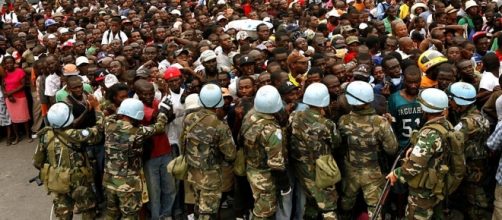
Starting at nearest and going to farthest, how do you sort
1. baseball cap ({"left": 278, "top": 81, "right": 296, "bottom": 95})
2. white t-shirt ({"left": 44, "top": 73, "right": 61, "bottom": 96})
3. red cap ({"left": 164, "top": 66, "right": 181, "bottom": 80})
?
baseball cap ({"left": 278, "top": 81, "right": 296, "bottom": 95}) < red cap ({"left": 164, "top": 66, "right": 181, "bottom": 80}) < white t-shirt ({"left": 44, "top": 73, "right": 61, "bottom": 96})

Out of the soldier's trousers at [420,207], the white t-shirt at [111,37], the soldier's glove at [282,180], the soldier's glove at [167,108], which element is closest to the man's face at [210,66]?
the soldier's glove at [167,108]

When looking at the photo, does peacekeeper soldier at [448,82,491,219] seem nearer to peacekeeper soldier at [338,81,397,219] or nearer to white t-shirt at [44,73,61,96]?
peacekeeper soldier at [338,81,397,219]

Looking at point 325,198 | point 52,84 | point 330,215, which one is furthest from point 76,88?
point 330,215

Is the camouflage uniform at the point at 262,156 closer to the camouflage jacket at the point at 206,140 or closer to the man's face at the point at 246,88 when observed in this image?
the camouflage jacket at the point at 206,140

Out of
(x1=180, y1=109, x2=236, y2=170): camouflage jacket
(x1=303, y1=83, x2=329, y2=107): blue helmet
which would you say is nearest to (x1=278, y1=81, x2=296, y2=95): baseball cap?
(x1=303, y1=83, x2=329, y2=107): blue helmet

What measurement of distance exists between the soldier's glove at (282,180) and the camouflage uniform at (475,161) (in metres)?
1.66

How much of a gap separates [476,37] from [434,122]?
138 inches

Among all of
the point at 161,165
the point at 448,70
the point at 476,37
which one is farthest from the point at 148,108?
the point at 476,37

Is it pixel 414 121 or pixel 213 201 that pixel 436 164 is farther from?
pixel 213 201

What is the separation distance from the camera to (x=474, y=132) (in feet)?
16.3

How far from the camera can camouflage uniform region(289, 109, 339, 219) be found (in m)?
5.06

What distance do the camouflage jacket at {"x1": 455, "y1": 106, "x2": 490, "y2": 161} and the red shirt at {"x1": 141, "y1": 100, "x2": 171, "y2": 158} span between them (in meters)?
3.01

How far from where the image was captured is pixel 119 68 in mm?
7176

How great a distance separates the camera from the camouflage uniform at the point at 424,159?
464 centimetres
